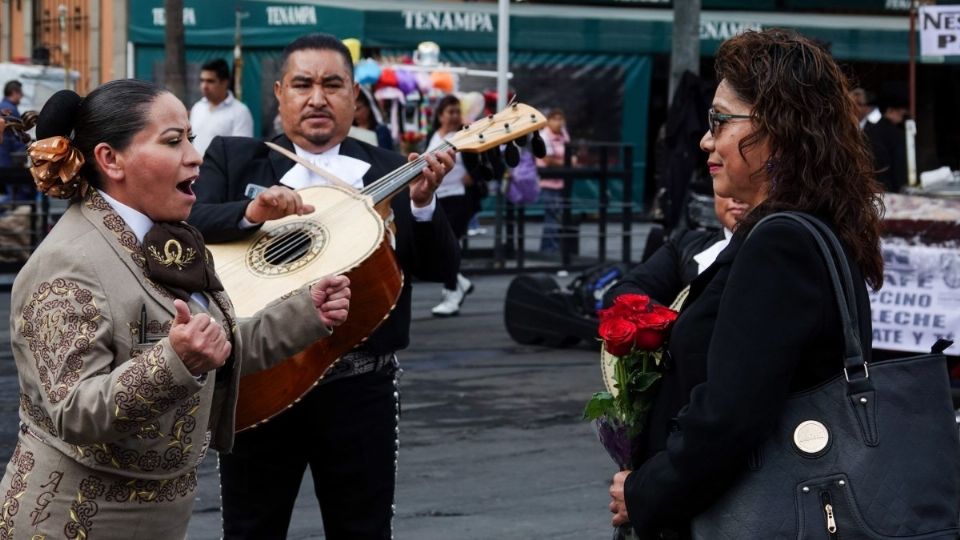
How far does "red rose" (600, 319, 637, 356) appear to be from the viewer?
3.17 m

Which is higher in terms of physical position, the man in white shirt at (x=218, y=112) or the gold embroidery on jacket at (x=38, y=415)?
the man in white shirt at (x=218, y=112)

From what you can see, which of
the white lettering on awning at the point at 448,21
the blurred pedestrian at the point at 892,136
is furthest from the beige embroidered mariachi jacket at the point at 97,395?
the white lettering on awning at the point at 448,21

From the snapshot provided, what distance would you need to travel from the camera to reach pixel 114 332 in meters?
3.03

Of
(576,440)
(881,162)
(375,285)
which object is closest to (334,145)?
(375,285)

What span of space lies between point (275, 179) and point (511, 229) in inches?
480

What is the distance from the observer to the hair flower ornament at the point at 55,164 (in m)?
3.10

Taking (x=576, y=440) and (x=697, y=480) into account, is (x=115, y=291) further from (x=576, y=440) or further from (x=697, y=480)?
(x=576, y=440)

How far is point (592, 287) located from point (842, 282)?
8.37 meters

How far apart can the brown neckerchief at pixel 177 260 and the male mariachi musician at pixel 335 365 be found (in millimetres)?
936

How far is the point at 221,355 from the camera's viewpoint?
294 cm

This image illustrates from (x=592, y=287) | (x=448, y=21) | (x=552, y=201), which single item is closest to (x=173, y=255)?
(x=592, y=287)

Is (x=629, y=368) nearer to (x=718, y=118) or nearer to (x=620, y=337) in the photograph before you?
(x=620, y=337)

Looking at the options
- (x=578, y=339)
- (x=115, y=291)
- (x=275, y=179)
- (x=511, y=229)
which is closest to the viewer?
(x=115, y=291)

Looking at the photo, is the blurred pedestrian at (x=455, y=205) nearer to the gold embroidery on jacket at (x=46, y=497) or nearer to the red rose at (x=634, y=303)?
the red rose at (x=634, y=303)
